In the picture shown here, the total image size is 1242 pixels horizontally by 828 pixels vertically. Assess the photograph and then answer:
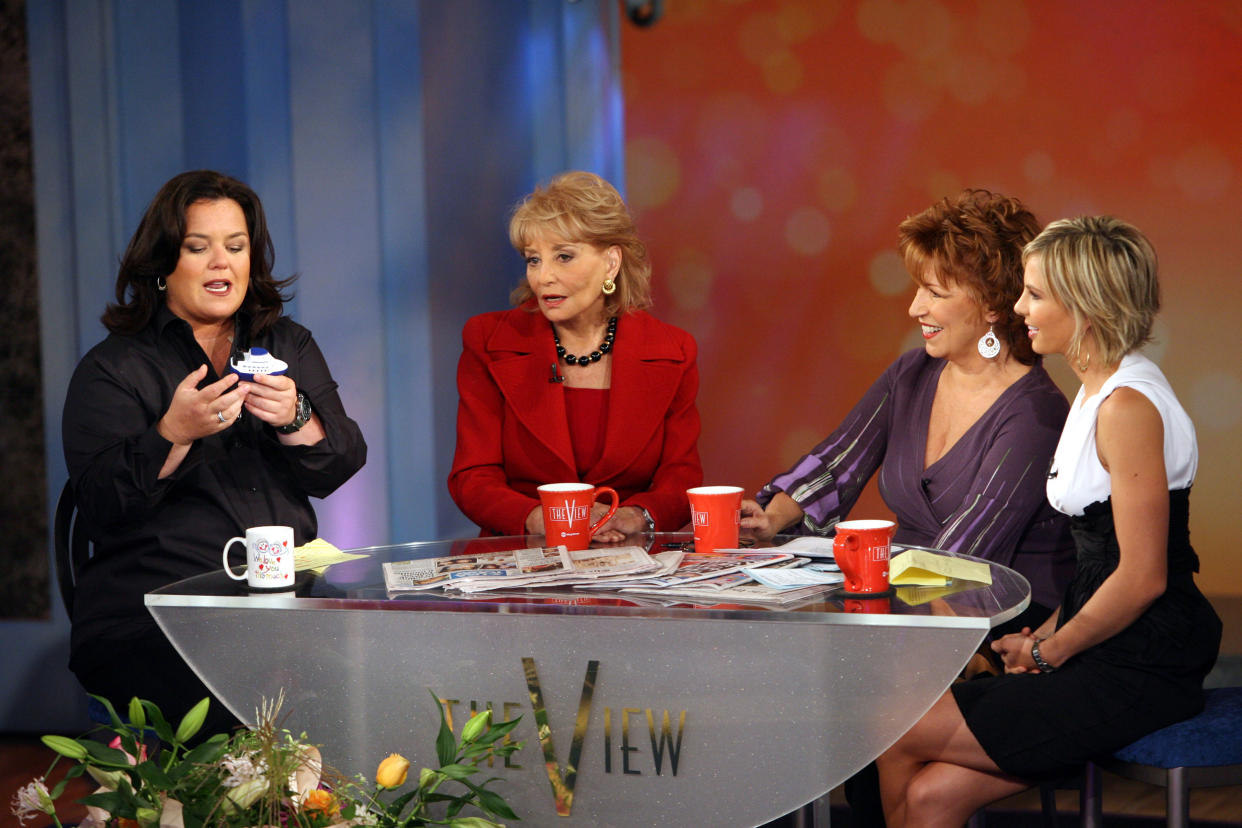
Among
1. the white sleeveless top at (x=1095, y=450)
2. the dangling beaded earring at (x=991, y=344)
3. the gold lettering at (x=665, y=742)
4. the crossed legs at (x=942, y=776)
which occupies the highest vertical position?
the dangling beaded earring at (x=991, y=344)

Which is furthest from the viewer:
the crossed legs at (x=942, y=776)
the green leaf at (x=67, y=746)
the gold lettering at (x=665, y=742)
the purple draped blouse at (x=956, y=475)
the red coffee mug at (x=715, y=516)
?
the purple draped blouse at (x=956, y=475)

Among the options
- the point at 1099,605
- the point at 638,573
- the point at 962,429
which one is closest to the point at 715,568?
the point at 638,573

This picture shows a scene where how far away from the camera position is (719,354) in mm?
4301

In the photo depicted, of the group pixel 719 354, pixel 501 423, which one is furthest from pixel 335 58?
pixel 719 354

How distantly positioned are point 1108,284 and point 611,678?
3.93ft

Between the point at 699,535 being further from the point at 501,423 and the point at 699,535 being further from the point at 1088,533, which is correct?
the point at 501,423

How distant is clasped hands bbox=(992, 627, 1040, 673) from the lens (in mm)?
2342

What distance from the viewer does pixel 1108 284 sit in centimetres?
234

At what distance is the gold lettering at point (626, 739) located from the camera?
199 centimetres

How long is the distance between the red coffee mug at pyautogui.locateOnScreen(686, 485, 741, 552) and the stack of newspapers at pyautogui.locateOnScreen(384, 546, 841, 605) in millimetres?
26

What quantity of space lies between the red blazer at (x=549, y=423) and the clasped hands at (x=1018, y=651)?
93 centimetres

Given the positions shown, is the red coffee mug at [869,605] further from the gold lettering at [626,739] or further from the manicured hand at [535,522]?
the manicured hand at [535,522]

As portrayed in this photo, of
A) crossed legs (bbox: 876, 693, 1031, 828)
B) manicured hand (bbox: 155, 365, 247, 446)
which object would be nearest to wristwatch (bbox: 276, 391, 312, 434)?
manicured hand (bbox: 155, 365, 247, 446)

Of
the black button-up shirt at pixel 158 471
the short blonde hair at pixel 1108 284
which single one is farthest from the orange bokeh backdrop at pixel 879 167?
the black button-up shirt at pixel 158 471
